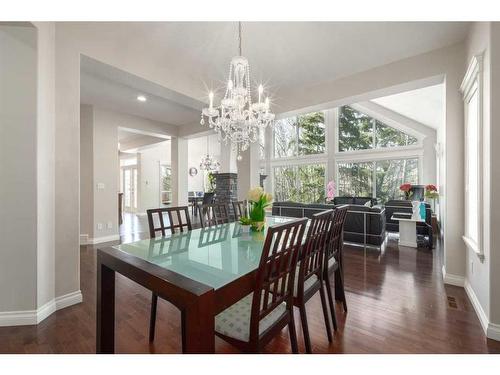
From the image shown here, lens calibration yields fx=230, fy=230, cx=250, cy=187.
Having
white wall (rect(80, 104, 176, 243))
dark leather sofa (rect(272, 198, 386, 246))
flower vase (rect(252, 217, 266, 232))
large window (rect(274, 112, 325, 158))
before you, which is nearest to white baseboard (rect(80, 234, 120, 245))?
white wall (rect(80, 104, 176, 243))

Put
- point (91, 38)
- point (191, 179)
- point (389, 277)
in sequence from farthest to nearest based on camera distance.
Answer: point (191, 179) < point (389, 277) < point (91, 38)

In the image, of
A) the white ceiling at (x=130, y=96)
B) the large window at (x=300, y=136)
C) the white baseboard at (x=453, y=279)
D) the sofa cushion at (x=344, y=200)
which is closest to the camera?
the white baseboard at (x=453, y=279)

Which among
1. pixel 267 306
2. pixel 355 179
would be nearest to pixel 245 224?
pixel 267 306

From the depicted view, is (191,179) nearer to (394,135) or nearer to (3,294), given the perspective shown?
(394,135)

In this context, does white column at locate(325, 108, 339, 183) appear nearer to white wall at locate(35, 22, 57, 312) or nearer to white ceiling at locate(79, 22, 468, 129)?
white ceiling at locate(79, 22, 468, 129)

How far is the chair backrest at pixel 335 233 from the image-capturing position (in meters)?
1.88

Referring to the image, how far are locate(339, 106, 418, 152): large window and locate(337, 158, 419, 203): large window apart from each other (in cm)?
53

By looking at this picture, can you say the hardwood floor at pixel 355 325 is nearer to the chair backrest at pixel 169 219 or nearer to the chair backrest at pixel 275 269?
the chair backrest at pixel 275 269

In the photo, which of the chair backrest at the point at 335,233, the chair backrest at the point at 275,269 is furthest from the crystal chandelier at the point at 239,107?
the chair backrest at the point at 275,269

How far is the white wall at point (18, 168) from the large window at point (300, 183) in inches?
302

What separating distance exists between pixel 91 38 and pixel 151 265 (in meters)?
2.50
